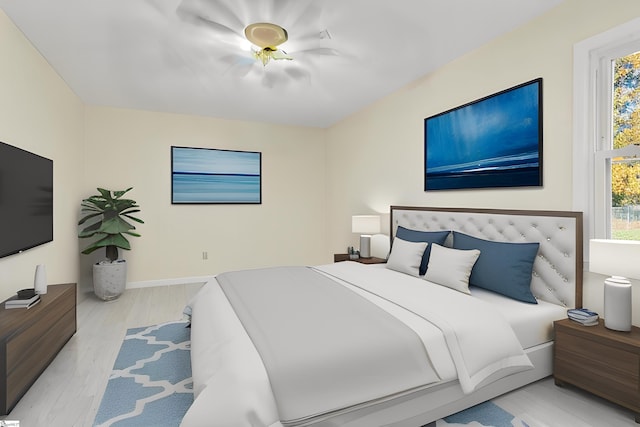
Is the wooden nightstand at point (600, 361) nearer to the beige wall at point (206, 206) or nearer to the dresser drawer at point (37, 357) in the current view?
the dresser drawer at point (37, 357)

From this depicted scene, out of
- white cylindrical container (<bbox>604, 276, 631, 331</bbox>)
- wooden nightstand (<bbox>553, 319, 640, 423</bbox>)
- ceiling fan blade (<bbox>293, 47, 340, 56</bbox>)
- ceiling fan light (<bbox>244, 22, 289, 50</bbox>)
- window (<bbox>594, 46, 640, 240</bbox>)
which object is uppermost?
ceiling fan blade (<bbox>293, 47, 340, 56</bbox>)

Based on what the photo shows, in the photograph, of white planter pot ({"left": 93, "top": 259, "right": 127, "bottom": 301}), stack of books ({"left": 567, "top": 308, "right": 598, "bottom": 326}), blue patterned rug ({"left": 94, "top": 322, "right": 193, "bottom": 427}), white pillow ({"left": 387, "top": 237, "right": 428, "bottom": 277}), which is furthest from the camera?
white planter pot ({"left": 93, "top": 259, "right": 127, "bottom": 301})

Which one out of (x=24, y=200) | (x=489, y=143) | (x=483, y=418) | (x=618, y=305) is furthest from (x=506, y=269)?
(x=24, y=200)

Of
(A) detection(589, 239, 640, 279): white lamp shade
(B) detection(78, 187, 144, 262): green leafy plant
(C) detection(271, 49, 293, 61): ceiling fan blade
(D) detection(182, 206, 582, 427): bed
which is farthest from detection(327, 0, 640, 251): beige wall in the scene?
(B) detection(78, 187, 144, 262): green leafy plant

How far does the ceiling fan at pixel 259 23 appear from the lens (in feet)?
7.62

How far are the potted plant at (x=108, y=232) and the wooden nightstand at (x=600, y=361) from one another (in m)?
4.51

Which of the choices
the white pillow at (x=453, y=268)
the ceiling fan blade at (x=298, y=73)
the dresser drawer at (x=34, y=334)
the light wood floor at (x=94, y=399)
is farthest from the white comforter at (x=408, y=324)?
the ceiling fan blade at (x=298, y=73)

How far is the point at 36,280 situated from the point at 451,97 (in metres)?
3.92

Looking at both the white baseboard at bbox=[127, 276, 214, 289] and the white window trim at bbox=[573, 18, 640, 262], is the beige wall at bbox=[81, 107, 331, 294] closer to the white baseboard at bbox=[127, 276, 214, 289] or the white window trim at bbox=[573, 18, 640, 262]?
the white baseboard at bbox=[127, 276, 214, 289]

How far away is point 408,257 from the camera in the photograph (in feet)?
10.3

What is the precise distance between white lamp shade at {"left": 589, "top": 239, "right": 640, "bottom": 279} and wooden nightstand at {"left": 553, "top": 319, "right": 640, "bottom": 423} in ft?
1.21

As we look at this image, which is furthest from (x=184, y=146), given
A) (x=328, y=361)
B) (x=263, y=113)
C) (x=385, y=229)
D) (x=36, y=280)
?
(x=328, y=361)

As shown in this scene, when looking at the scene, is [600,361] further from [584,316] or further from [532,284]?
[532,284]

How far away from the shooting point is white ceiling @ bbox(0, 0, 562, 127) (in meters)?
2.36
